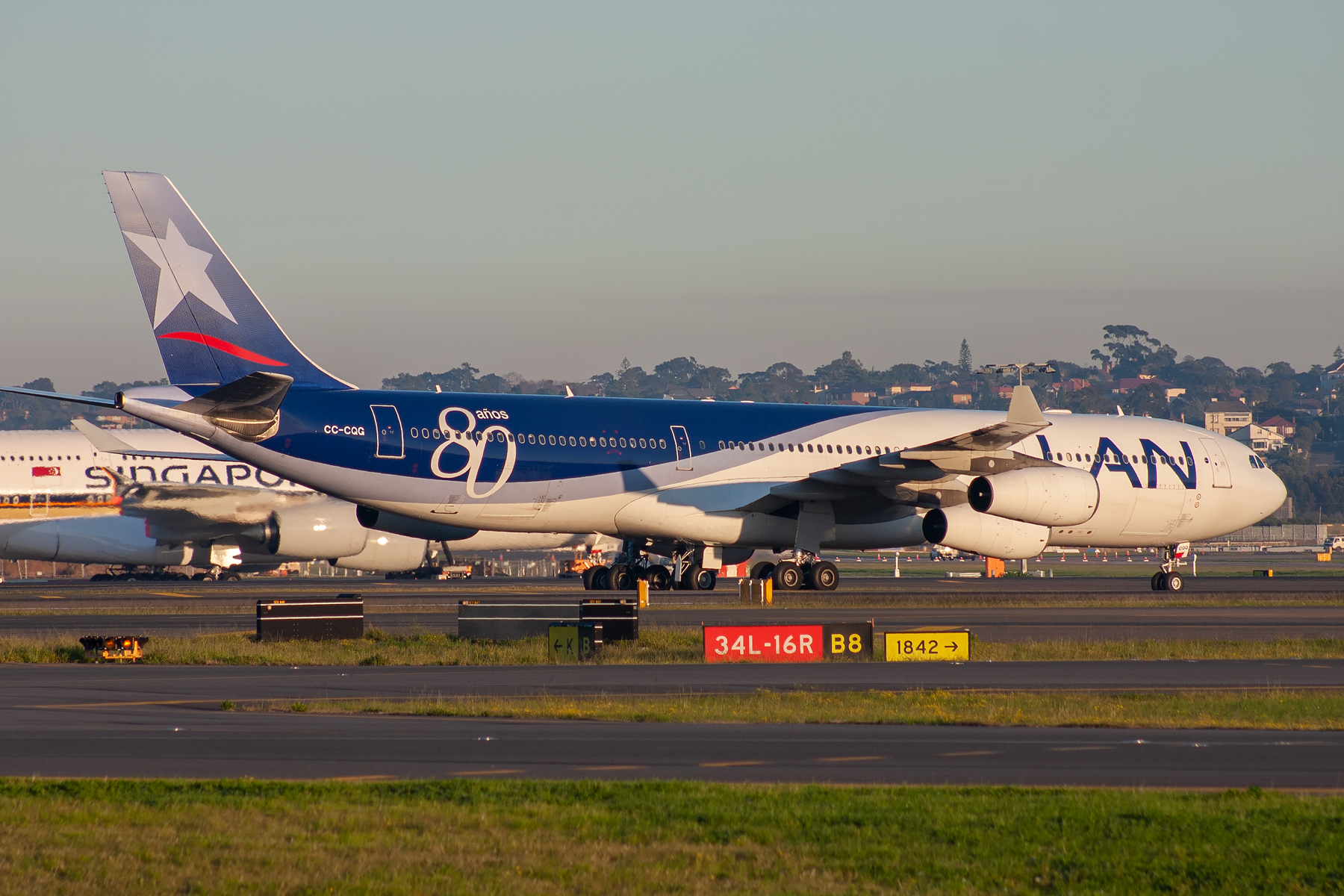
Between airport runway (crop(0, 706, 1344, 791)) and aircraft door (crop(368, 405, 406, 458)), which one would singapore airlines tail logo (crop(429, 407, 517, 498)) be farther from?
airport runway (crop(0, 706, 1344, 791))

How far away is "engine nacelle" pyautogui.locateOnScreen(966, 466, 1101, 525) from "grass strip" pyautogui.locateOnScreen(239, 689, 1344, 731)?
19042 mm

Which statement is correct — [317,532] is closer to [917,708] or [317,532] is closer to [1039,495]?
[1039,495]

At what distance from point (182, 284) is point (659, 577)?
14760 mm

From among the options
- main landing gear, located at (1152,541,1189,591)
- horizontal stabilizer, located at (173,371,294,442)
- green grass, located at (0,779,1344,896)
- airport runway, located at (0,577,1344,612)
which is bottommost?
airport runway, located at (0,577,1344,612)

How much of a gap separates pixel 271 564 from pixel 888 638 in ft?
152

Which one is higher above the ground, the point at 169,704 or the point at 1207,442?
the point at 1207,442

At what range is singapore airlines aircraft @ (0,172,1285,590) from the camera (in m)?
32.2

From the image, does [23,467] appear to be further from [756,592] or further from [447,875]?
[447,875]

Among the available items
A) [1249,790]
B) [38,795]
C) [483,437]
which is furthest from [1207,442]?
[38,795]

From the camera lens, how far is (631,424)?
119ft

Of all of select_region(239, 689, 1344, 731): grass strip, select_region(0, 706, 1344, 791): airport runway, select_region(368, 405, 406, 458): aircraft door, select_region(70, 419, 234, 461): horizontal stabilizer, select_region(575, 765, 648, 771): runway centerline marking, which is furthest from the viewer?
select_region(70, 419, 234, 461): horizontal stabilizer

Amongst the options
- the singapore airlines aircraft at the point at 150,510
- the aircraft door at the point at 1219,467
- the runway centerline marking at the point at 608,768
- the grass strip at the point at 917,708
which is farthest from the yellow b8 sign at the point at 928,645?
the singapore airlines aircraft at the point at 150,510

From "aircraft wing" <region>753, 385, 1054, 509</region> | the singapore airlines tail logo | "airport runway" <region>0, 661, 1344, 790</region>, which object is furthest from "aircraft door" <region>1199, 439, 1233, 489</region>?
"airport runway" <region>0, 661, 1344, 790</region>

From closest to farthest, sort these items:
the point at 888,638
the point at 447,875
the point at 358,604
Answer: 1. the point at 447,875
2. the point at 888,638
3. the point at 358,604
